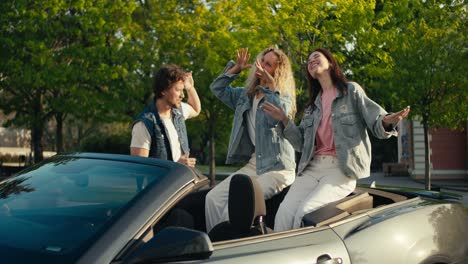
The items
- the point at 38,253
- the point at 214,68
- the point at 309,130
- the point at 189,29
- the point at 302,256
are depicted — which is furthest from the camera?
the point at 189,29

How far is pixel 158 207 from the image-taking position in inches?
111

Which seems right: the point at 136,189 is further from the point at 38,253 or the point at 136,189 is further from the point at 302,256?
the point at 302,256

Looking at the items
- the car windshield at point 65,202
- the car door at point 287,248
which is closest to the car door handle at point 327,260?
the car door at point 287,248

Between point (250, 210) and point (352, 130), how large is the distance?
1366 millimetres

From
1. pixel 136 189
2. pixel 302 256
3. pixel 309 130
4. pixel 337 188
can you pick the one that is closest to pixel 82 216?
pixel 136 189

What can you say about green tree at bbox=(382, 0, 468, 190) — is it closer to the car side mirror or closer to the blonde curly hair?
the blonde curly hair

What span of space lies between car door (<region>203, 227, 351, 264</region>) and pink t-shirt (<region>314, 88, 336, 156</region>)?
107 cm

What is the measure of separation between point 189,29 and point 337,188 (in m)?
20.4

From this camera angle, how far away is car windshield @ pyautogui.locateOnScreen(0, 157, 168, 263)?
2.69 metres

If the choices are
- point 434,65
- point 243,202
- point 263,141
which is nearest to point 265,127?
point 263,141

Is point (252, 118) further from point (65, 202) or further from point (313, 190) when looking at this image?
point (65, 202)

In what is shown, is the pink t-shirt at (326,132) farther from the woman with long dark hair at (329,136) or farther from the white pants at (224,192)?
the white pants at (224,192)

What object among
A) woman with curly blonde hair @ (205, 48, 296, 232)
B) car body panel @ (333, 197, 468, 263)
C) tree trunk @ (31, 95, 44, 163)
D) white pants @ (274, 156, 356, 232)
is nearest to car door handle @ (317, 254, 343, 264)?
car body panel @ (333, 197, 468, 263)

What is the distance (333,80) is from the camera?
15.1 ft
